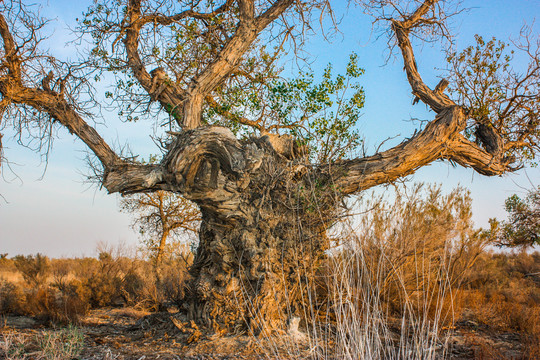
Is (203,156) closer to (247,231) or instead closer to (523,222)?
(247,231)

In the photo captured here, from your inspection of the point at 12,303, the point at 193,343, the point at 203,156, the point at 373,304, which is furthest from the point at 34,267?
the point at 373,304

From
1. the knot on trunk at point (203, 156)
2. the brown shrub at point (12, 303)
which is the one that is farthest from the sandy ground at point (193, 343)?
the knot on trunk at point (203, 156)

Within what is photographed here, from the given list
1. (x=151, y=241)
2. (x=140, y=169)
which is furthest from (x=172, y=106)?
(x=151, y=241)

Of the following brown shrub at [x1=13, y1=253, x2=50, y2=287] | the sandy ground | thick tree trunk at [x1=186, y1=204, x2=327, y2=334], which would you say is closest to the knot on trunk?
thick tree trunk at [x1=186, y1=204, x2=327, y2=334]

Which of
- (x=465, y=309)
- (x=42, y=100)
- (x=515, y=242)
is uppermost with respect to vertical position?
(x=42, y=100)

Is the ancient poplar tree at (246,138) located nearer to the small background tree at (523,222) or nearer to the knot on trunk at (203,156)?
the knot on trunk at (203,156)

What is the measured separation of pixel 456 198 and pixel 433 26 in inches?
165

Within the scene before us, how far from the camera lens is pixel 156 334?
21.4 feet

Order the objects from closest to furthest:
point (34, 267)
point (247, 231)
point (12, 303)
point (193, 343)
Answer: point (193, 343) → point (247, 231) → point (12, 303) → point (34, 267)

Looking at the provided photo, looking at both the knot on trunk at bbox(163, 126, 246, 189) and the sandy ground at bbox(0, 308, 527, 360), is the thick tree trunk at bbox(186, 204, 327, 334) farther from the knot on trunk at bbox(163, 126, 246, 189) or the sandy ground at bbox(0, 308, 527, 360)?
the knot on trunk at bbox(163, 126, 246, 189)

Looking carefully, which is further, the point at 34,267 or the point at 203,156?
the point at 34,267

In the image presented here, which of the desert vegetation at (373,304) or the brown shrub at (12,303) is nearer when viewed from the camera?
the desert vegetation at (373,304)

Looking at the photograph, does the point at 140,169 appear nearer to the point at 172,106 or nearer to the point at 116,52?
the point at 172,106

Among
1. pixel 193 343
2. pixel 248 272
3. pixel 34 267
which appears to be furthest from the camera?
pixel 34 267
